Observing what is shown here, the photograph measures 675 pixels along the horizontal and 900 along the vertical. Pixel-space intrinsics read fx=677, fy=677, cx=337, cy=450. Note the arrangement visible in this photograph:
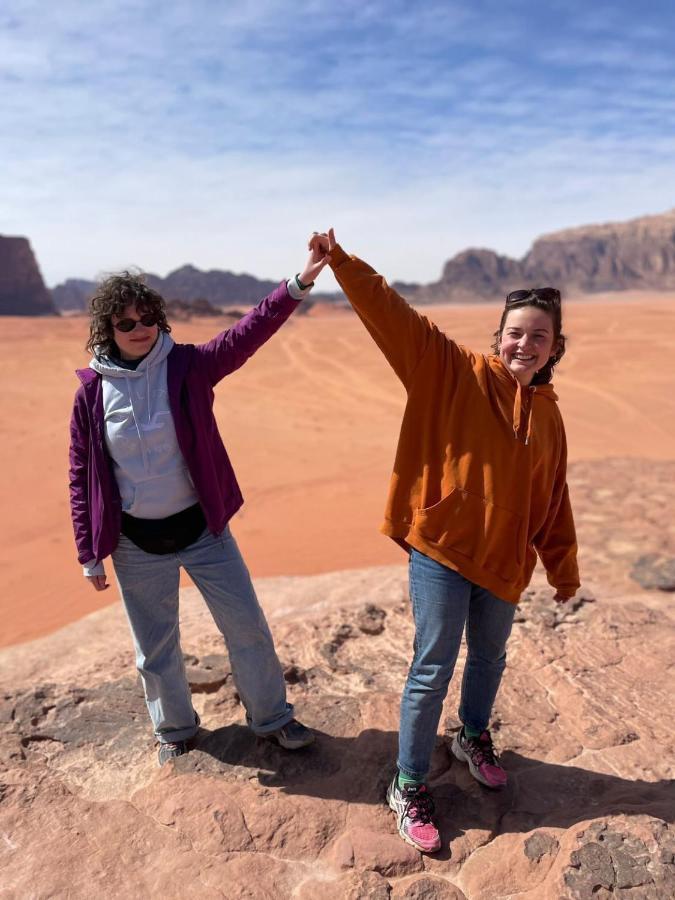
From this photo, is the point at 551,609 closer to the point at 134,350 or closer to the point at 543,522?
the point at 543,522

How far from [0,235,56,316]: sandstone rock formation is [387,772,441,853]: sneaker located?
182 ft

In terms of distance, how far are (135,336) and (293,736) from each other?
1.59 m

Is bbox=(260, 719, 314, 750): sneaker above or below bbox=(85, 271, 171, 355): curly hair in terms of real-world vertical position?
below

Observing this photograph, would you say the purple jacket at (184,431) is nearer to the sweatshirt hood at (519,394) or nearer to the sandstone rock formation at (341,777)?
the sweatshirt hood at (519,394)

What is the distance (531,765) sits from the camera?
8.32ft

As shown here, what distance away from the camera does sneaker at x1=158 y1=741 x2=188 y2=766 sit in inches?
101

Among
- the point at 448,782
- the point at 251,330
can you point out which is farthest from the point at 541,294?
the point at 448,782

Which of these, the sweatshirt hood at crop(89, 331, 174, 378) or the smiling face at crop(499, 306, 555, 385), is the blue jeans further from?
the sweatshirt hood at crop(89, 331, 174, 378)

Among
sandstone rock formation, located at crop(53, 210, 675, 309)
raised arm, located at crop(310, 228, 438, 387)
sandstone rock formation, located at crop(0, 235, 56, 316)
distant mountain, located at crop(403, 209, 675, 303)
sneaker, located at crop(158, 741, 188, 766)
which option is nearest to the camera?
raised arm, located at crop(310, 228, 438, 387)

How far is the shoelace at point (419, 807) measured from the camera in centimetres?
219

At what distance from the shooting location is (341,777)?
2482mm

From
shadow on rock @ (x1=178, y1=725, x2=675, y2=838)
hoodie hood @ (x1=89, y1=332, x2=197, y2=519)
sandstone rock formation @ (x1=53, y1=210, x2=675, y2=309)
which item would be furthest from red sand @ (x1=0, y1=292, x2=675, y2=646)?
sandstone rock formation @ (x1=53, y1=210, x2=675, y2=309)

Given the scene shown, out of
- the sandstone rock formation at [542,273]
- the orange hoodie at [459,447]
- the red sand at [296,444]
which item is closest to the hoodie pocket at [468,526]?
the orange hoodie at [459,447]

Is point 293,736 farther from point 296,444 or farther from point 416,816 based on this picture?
point 296,444
